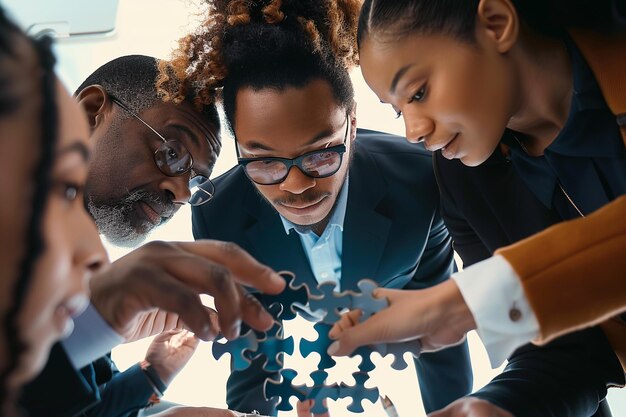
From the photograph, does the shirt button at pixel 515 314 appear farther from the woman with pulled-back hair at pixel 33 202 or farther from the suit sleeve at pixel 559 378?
the woman with pulled-back hair at pixel 33 202

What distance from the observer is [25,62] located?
451 millimetres

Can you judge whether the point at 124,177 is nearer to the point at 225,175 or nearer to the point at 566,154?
the point at 225,175

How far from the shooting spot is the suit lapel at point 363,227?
1.21m

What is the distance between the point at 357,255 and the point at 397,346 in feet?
1.35

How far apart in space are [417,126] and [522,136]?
0.22m

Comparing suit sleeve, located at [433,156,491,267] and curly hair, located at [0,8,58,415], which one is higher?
curly hair, located at [0,8,58,415]

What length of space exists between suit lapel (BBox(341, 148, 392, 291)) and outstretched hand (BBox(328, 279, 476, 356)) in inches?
13.4

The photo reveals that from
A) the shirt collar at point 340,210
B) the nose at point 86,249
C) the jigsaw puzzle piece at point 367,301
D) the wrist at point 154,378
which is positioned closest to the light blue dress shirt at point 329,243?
the shirt collar at point 340,210

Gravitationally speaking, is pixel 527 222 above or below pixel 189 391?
above

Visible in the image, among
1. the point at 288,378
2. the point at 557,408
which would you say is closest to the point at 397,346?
the point at 288,378

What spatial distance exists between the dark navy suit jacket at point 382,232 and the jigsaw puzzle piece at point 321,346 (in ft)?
0.97

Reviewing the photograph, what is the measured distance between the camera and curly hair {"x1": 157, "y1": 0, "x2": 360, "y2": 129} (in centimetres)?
126

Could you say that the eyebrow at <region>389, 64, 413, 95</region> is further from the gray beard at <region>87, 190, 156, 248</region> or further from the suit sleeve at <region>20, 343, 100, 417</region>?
the gray beard at <region>87, 190, 156, 248</region>

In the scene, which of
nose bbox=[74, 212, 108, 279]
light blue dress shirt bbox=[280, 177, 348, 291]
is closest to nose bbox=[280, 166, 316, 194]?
light blue dress shirt bbox=[280, 177, 348, 291]
